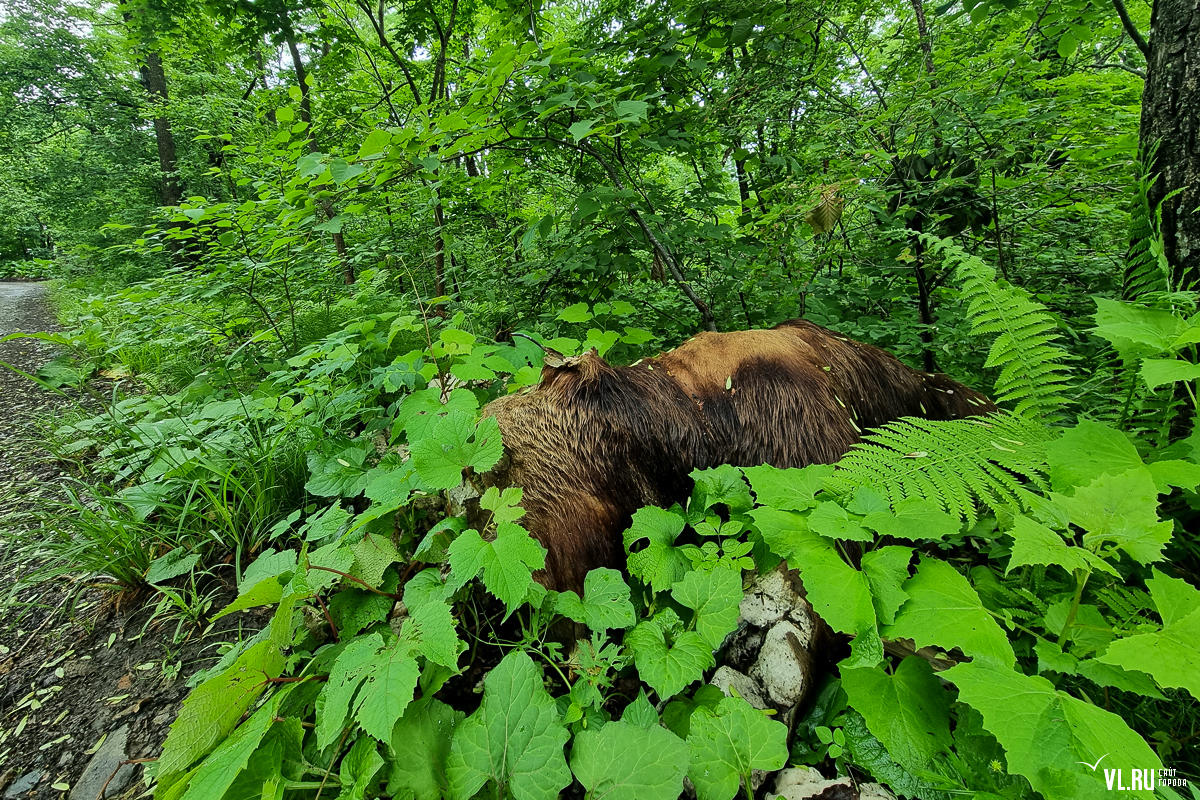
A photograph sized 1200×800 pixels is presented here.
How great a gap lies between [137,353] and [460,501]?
5348 mm

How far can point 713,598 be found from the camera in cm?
124

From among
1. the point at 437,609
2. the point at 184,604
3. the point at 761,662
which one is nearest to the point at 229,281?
the point at 184,604

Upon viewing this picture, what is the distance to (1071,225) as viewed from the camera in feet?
9.36

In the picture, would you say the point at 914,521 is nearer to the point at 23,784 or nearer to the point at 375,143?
the point at 375,143

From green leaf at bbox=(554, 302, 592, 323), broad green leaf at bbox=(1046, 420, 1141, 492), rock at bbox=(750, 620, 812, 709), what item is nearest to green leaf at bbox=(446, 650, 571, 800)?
rock at bbox=(750, 620, 812, 709)

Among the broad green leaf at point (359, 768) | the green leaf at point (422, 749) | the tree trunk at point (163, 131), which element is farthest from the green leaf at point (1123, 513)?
the tree trunk at point (163, 131)

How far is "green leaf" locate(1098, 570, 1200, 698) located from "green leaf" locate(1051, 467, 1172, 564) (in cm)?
7

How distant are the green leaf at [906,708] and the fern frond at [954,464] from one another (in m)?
0.42

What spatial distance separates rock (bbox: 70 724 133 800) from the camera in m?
1.27

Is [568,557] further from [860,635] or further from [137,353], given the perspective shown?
[137,353]

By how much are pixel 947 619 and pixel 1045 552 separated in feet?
0.80

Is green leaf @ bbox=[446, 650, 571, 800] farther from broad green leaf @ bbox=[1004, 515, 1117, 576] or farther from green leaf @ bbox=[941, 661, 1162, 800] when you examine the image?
Answer: broad green leaf @ bbox=[1004, 515, 1117, 576]

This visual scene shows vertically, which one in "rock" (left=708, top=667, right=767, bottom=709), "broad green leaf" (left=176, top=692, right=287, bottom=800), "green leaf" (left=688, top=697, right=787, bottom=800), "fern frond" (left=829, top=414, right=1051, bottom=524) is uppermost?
"fern frond" (left=829, top=414, right=1051, bottom=524)

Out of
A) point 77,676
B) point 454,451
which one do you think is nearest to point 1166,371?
point 454,451
